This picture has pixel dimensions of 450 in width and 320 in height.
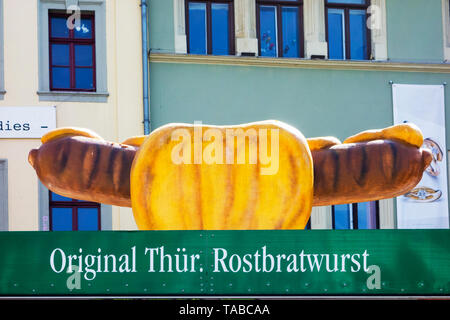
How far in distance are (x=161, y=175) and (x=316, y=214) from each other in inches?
248

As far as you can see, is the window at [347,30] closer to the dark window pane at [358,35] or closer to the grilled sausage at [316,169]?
the dark window pane at [358,35]

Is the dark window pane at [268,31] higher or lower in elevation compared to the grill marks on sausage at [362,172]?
higher

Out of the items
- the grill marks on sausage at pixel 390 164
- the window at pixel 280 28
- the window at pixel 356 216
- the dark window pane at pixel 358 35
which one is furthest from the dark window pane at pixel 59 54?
the grill marks on sausage at pixel 390 164

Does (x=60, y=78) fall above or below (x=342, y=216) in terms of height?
above

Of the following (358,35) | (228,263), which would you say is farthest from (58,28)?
(228,263)

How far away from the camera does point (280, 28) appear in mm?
13758

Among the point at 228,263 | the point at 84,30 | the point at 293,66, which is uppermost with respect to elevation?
the point at 84,30

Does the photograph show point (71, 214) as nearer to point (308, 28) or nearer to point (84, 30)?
point (84, 30)

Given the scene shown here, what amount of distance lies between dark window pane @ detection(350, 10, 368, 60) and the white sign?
4556 mm

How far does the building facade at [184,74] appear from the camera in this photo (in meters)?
13.1

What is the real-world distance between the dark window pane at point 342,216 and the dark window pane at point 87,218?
345 cm

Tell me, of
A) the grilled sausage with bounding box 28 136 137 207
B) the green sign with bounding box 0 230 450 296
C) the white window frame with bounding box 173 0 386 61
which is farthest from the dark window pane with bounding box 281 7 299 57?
the green sign with bounding box 0 230 450 296

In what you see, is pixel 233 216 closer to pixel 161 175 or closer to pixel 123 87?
pixel 161 175

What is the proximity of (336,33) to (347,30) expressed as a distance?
0.18 meters
